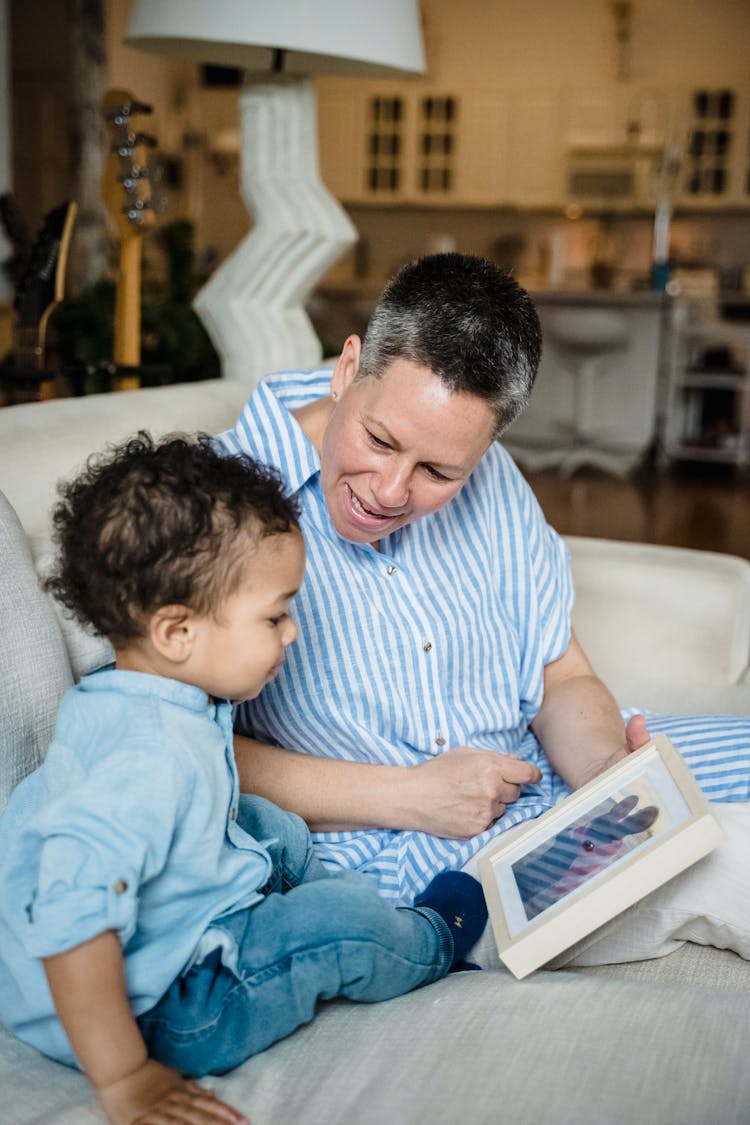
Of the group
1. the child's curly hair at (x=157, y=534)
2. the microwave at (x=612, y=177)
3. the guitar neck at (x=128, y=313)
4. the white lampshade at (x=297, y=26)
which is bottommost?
the child's curly hair at (x=157, y=534)

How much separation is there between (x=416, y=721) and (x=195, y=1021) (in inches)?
18.6

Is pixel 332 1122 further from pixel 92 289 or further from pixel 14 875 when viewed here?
pixel 92 289

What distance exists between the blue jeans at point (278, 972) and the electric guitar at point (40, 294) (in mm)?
1208

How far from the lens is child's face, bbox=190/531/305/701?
999 mm

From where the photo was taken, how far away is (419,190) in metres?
8.82

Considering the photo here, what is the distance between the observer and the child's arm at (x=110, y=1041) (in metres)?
0.87

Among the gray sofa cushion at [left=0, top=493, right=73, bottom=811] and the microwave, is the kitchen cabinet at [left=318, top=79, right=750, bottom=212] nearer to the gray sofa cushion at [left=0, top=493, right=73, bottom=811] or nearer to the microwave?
the microwave

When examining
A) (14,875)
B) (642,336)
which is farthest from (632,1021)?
(642,336)

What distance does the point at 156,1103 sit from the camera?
0.88m

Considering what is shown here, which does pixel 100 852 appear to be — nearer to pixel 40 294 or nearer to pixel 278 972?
pixel 278 972

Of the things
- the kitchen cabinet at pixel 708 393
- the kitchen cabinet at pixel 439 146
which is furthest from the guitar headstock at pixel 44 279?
the kitchen cabinet at pixel 439 146

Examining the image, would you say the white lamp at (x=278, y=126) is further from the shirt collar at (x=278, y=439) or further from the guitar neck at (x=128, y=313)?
the shirt collar at (x=278, y=439)

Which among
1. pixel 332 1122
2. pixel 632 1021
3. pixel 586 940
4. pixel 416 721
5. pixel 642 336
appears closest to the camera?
pixel 332 1122

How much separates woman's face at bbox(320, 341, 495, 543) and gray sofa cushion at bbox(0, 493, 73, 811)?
0.34 meters
